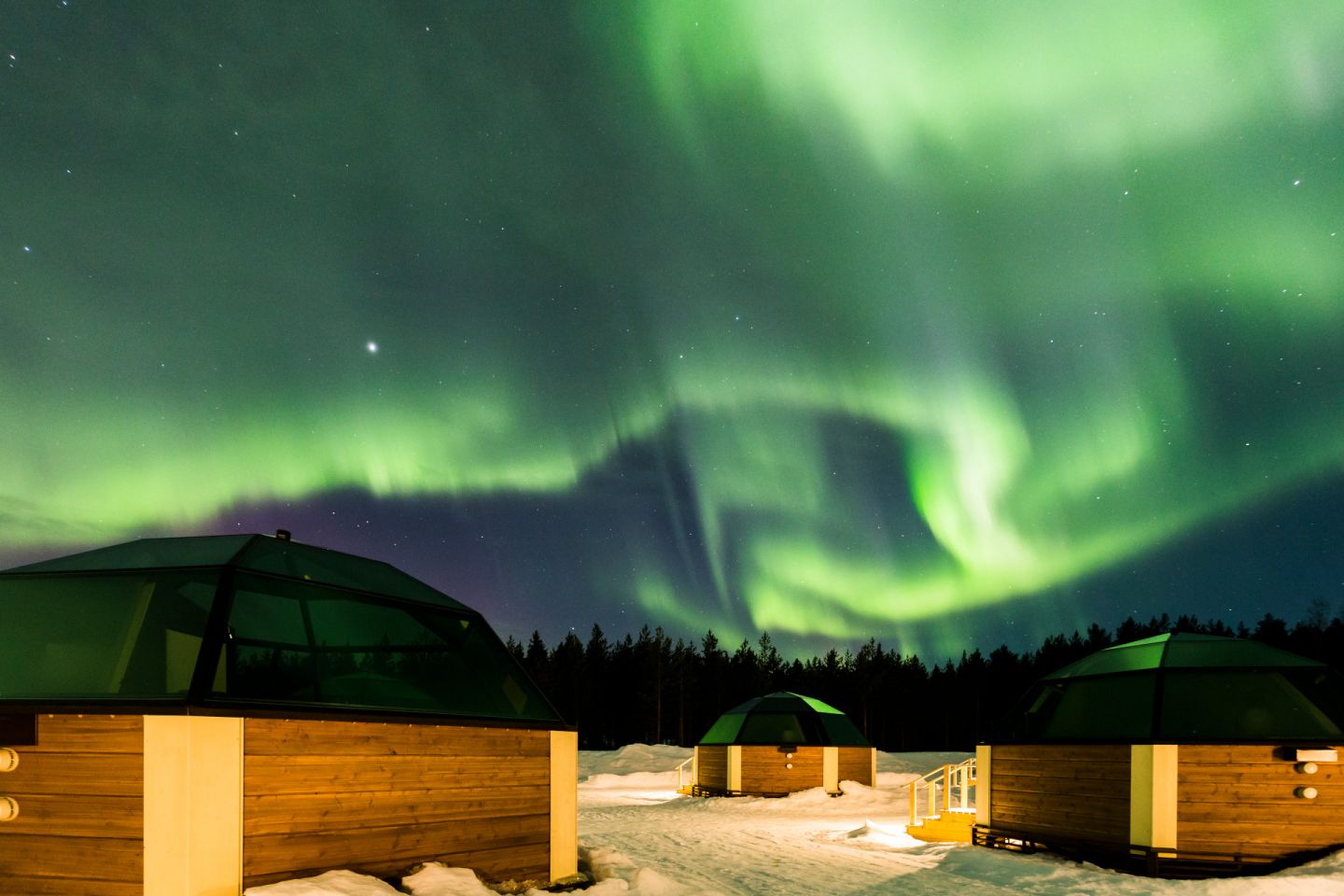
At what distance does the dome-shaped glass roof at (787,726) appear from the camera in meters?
27.3

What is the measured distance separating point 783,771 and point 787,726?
1.35 meters

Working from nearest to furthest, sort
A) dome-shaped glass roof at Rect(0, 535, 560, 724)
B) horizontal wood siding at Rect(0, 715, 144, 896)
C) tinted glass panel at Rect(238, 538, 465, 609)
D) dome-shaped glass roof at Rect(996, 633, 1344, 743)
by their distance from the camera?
horizontal wood siding at Rect(0, 715, 144, 896), dome-shaped glass roof at Rect(0, 535, 560, 724), tinted glass panel at Rect(238, 538, 465, 609), dome-shaped glass roof at Rect(996, 633, 1344, 743)

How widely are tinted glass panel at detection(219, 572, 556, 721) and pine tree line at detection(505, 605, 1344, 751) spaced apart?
5347 cm

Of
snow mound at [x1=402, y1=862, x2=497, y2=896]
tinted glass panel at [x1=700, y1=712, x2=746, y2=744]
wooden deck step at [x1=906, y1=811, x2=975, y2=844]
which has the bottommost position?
tinted glass panel at [x1=700, y1=712, x2=746, y2=744]

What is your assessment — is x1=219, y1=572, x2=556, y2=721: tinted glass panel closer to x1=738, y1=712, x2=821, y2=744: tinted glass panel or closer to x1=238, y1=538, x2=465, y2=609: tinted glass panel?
x1=238, y1=538, x2=465, y2=609: tinted glass panel

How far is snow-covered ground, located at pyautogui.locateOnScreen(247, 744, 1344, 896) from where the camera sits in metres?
9.92

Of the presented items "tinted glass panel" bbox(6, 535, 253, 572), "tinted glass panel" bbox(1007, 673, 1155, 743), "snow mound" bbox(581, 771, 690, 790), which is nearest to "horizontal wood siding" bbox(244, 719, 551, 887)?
"tinted glass panel" bbox(6, 535, 253, 572)

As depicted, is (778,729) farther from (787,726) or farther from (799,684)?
(799,684)

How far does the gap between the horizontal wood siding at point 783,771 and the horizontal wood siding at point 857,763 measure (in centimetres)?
96

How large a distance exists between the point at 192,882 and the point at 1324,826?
14.2 meters

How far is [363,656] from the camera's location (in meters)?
9.09

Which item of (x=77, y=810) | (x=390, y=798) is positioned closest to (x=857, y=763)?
(x=390, y=798)

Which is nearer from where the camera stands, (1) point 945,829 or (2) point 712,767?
(1) point 945,829

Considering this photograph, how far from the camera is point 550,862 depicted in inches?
388
